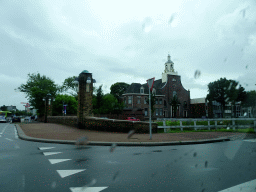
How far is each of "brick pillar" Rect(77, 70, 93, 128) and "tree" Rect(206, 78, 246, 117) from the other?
14.0 m

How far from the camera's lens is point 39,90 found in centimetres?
3900

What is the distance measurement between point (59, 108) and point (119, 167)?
39275 mm

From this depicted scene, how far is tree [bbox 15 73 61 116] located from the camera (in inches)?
1531

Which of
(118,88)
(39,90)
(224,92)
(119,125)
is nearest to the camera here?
(224,92)

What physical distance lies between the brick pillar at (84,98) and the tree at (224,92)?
14.0 m

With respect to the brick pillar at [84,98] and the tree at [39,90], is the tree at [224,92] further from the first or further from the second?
the tree at [39,90]

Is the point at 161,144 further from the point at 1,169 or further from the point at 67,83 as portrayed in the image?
the point at 67,83

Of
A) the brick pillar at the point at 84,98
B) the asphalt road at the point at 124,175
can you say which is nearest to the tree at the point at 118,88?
the brick pillar at the point at 84,98

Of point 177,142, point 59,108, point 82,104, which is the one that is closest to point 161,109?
point 59,108

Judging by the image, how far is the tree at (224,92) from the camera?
2.03 metres

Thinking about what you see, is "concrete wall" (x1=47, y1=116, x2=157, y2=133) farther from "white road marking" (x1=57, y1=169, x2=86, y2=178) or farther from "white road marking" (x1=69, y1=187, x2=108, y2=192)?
"white road marking" (x1=69, y1=187, x2=108, y2=192)

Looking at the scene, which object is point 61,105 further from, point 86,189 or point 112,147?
point 86,189

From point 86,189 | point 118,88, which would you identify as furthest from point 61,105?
point 86,189

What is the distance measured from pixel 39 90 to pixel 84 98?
2622cm
